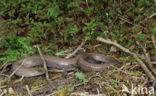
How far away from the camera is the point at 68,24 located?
4.94m

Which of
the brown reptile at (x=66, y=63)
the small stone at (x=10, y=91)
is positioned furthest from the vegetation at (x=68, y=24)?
the small stone at (x=10, y=91)

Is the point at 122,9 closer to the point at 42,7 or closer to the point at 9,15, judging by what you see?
the point at 42,7

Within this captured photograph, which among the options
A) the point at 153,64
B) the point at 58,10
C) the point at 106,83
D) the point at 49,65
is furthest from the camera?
the point at 58,10

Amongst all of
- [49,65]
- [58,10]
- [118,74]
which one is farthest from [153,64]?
[58,10]

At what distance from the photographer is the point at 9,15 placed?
201 inches

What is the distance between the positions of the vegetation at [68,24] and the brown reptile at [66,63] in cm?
28

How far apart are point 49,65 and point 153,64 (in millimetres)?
2550

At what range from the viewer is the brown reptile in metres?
4.14

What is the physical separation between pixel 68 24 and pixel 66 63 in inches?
46.0

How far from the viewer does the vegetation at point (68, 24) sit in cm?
485

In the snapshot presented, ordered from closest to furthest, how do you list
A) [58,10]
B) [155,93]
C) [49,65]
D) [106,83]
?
1. [155,93]
2. [106,83]
3. [49,65]
4. [58,10]

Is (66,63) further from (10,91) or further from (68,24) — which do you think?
(10,91)

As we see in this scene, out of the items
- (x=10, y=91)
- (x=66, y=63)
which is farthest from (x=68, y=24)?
(x=10, y=91)

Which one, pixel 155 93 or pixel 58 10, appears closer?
pixel 155 93
